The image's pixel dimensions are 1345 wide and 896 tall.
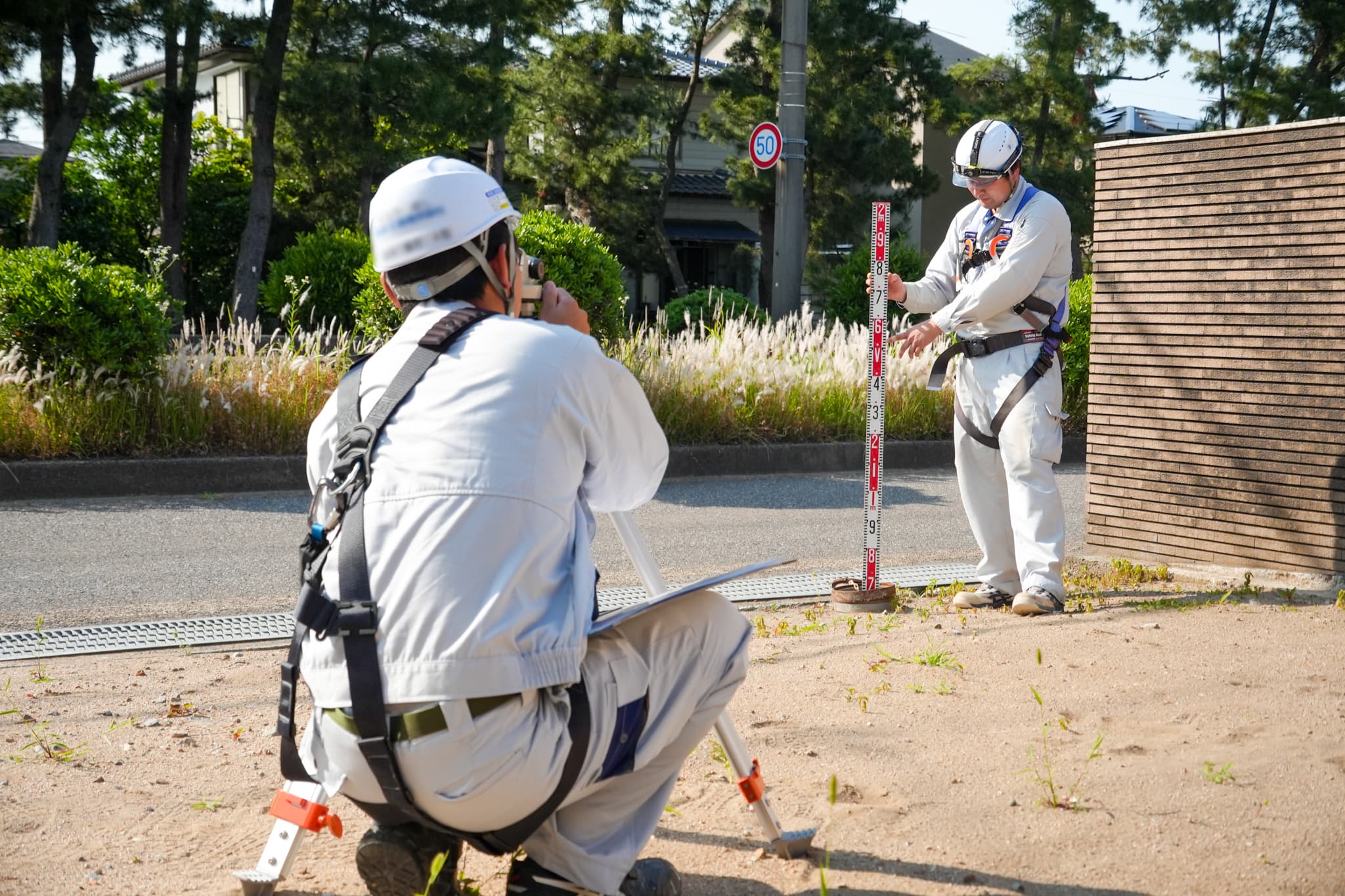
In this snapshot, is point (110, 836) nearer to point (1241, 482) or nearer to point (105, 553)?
point (105, 553)

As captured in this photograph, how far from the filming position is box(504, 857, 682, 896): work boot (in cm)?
266

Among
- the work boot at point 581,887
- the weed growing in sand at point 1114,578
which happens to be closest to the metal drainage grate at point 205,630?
the weed growing in sand at point 1114,578

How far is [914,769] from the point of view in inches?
143

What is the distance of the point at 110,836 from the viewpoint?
3.31 meters

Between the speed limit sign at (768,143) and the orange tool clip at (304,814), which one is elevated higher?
the speed limit sign at (768,143)

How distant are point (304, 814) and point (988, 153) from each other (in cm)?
393

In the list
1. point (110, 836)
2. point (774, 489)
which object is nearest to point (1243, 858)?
point (110, 836)

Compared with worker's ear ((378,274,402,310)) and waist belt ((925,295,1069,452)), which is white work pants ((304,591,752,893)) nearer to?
worker's ear ((378,274,402,310))

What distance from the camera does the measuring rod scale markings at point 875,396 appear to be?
19.1 feet

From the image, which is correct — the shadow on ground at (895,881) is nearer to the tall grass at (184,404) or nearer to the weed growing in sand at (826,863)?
the weed growing in sand at (826,863)

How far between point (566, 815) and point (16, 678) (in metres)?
3.01

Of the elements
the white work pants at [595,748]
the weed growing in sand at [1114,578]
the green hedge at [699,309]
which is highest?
the green hedge at [699,309]

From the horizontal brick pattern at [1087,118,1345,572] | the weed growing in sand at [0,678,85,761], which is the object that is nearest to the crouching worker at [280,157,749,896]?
the weed growing in sand at [0,678,85,761]

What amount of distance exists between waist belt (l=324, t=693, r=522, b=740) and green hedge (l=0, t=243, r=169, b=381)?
749 cm
